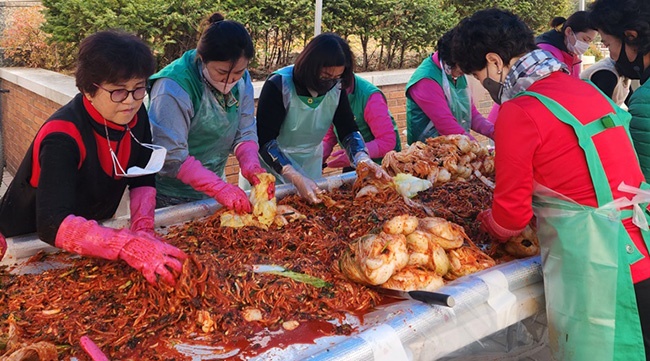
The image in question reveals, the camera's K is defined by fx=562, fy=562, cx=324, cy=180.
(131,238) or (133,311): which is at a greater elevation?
(131,238)

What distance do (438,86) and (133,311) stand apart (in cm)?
334

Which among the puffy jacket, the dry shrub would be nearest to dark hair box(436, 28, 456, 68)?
the puffy jacket

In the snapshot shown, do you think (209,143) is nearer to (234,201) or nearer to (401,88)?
(234,201)

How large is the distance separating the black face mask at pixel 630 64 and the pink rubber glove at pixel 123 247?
256cm

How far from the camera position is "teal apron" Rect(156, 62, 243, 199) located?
337 cm

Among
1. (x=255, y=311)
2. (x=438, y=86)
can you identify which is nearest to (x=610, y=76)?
(x=438, y=86)

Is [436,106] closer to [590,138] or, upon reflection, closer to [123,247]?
[590,138]

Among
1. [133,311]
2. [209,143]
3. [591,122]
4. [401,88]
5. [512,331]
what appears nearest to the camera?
[133,311]

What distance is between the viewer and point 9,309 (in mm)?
1940

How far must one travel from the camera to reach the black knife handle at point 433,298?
2018mm

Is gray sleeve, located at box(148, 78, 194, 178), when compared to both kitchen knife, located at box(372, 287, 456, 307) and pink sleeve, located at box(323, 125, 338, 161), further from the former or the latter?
pink sleeve, located at box(323, 125, 338, 161)

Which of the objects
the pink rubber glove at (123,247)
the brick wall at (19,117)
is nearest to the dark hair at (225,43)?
the pink rubber glove at (123,247)

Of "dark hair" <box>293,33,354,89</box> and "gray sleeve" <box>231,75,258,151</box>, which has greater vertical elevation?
"dark hair" <box>293,33,354,89</box>

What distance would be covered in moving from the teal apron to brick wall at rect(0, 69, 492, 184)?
2864mm
